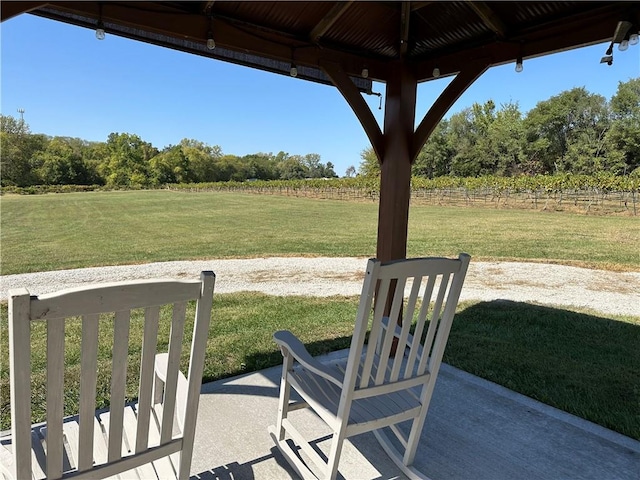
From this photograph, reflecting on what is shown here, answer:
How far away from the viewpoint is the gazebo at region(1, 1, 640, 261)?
2174mm

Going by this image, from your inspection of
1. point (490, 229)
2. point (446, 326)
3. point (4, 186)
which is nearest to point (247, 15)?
point (446, 326)

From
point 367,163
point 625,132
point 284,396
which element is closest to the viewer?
point 284,396

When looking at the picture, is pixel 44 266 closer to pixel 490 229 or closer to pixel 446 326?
pixel 446 326

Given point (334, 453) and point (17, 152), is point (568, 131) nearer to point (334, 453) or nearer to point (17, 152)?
point (334, 453)

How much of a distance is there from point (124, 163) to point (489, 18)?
4124 centimetres

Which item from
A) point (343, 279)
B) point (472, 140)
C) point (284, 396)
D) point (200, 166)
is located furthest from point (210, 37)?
point (200, 166)

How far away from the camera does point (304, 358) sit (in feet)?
5.28

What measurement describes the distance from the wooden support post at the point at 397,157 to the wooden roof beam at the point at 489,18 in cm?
61

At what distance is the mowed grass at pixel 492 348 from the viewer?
8.25 feet

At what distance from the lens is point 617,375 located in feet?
9.57

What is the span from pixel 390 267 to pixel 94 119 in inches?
2021

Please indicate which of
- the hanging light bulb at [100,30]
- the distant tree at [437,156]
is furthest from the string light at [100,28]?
the distant tree at [437,156]

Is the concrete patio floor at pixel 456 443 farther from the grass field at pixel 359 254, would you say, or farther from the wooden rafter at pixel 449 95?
the wooden rafter at pixel 449 95

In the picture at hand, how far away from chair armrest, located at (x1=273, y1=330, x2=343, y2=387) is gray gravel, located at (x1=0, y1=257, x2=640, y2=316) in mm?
3828
